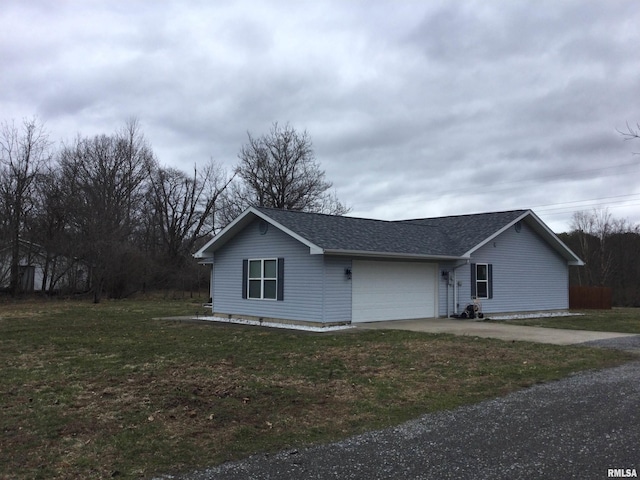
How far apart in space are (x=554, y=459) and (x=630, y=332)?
11750 mm

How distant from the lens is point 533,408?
6.12 metres

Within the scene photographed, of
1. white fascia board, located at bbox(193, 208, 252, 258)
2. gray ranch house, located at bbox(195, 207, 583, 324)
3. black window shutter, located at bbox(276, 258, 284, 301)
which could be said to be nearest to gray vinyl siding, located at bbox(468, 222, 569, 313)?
gray ranch house, located at bbox(195, 207, 583, 324)

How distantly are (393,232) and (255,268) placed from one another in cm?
509

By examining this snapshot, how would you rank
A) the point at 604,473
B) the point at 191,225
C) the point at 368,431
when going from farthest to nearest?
the point at 191,225
the point at 368,431
the point at 604,473

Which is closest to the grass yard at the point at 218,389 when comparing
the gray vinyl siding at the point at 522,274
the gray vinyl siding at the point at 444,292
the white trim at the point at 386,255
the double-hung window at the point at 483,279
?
the white trim at the point at 386,255

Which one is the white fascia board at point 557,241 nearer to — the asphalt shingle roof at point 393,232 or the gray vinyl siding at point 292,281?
the asphalt shingle roof at point 393,232

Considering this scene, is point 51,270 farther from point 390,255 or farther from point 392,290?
point 390,255

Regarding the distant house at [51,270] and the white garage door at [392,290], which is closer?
the white garage door at [392,290]

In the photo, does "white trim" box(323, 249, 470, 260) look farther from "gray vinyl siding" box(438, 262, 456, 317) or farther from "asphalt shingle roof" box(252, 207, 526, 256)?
"gray vinyl siding" box(438, 262, 456, 317)

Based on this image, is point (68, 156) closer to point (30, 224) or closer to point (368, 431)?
point (30, 224)

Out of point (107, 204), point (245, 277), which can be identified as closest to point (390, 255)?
point (245, 277)

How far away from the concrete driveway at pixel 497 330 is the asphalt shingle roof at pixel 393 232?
2.20 meters

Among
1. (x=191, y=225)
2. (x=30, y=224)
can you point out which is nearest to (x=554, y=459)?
(x=30, y=224)

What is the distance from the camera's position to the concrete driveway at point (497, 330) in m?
12.6
